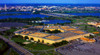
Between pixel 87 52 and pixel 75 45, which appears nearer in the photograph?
pixel 87 52

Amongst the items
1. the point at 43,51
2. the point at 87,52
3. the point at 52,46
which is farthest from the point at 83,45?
the point at 43,51

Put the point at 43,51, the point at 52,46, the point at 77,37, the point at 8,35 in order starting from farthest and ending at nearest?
the point at 8,35 < the point at 77,37 < the point at 52,46 < the point at 43,51

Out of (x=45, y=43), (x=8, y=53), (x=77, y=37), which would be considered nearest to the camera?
(x=8, y=53)

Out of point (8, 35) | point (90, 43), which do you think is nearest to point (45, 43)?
point (90, 43)

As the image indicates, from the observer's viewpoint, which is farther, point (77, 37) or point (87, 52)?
point (77, 37)

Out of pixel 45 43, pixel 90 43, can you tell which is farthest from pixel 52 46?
pixel 90 43

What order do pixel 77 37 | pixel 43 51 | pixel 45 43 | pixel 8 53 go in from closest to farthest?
1. pixel 8 53
2. pixel 43 51
3. pixel 45 43
4. pixel 77 37

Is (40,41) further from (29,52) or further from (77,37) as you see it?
(77,37)

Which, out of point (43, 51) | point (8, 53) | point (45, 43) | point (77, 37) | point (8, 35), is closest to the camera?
point (8, 53)

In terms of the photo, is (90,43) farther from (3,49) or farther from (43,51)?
(3,49)
